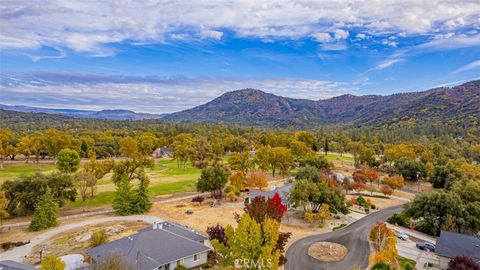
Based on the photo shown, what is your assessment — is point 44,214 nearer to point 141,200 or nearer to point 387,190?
point 141,200

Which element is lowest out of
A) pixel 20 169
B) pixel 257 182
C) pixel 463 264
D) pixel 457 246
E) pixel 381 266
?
pixel 381 266

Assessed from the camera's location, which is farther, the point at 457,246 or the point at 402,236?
the point at 402,236

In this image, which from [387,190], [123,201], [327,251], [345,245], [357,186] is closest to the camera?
[327,251]

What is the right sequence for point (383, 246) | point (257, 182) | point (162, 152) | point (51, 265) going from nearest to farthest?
1. point (51, 265)
2. point (383, 246)
3. point (257, 182)
4. point (162, 152)

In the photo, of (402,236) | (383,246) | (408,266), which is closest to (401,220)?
(402,236)

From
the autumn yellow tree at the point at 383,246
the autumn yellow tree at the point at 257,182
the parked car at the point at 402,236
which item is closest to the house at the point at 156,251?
the autumn yellow tree at the point at 383,246

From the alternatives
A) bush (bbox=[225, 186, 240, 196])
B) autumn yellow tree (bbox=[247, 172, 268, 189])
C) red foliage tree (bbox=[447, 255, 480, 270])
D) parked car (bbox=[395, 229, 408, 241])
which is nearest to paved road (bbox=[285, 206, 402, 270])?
parked car (bbox=[395, 229, 408, 241])

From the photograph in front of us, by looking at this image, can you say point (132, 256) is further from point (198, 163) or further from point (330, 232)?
point (198, 163)
